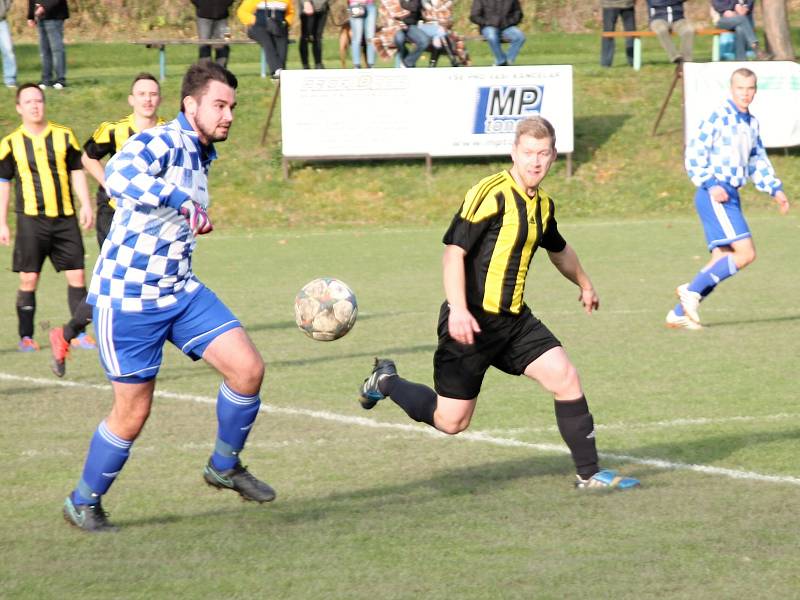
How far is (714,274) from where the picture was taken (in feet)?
37.1

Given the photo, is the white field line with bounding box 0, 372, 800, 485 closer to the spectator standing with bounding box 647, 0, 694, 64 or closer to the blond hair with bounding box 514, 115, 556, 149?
the blond hair with bounding box 514, 115, 556, 149

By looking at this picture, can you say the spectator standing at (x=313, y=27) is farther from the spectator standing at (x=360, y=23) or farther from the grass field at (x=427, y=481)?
the grass field at (x=427, y=481)

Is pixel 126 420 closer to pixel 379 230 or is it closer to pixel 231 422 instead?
pixel 231 422

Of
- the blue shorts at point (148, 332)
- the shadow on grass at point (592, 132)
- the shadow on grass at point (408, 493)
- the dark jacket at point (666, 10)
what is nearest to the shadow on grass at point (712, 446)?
the shadow on grass at point (408, 493)

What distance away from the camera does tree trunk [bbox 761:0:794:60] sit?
25.6 metres

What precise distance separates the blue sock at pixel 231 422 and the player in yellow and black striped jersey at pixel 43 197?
4992 mm

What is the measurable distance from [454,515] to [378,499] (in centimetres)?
47

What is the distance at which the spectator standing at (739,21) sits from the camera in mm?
24922

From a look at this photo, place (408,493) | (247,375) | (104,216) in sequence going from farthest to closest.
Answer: (104,216) → (408,493) → (247,375)

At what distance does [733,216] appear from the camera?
11.2 m

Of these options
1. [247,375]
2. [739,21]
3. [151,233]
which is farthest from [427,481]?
[739,21]

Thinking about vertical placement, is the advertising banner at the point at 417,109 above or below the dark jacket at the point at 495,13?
below

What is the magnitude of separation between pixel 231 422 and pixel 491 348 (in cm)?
123

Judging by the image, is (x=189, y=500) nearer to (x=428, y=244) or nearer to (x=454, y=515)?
(x=454, y=515)
